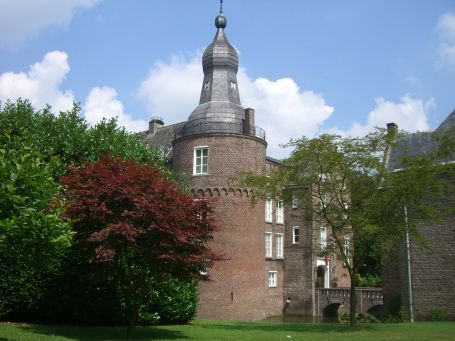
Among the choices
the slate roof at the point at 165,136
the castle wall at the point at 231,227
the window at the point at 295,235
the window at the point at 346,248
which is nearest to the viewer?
the window at the point at 346,248

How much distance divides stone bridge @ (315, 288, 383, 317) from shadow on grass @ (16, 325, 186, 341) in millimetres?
23594

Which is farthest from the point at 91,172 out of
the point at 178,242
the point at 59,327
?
the point at 59,327

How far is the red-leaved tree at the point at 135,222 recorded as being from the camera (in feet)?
46.0

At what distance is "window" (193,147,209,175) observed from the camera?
33.0 m

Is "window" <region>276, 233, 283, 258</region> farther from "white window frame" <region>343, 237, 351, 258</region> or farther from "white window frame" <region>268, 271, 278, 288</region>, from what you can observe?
"white window frame" <region>343, 237, 351, 258</region>

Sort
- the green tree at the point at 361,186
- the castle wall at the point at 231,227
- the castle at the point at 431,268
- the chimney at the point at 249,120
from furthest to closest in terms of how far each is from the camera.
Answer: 1. the chimney at the point at 249,120
2. the castle wall at the point at 231,227
3. the castle at the point at 431,268
4. the green tree at the point at 361,186

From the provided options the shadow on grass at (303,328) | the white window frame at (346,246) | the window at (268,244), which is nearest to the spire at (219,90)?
the window at (268,244)

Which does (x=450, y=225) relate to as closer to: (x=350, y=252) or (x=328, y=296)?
(x=350, y=252)

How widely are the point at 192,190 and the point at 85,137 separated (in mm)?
11599

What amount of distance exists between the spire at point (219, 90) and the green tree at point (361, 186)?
14.8m

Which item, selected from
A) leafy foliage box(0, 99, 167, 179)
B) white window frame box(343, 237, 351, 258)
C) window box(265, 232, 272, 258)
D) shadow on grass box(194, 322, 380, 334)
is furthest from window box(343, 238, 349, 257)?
window box(265, 232, 272, 258)

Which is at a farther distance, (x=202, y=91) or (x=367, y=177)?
(x=202, y=91)

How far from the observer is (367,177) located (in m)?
19.8

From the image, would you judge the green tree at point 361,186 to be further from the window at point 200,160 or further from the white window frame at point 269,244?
the white window frame at point 269,244
